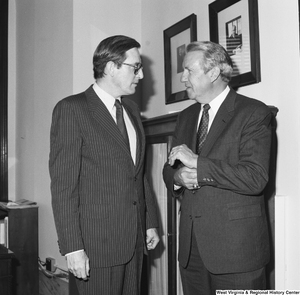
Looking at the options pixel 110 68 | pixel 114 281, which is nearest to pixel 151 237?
pixel 114 281

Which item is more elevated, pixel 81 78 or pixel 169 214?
pixel 81 78

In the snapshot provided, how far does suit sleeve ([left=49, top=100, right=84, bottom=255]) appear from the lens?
1.87m

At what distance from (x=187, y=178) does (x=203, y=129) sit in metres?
0.30

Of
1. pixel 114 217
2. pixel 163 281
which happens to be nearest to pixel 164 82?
pixel 163 281

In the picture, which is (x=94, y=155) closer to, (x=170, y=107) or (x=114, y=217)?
(x=114, y=217)

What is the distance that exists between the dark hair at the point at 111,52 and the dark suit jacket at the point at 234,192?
1.92 feet

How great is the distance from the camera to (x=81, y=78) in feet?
11.8

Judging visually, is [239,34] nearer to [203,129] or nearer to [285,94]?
[285,94]

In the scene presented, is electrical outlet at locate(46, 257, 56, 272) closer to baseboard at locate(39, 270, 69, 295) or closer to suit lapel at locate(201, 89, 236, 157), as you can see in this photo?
baseboard at locate(39, 270, 69, 295)

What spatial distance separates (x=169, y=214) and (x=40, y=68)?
2.18 metres

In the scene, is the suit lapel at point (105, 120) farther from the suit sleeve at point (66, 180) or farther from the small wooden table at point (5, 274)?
the small wooden table at point (5, 274)

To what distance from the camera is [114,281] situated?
196 centimetres

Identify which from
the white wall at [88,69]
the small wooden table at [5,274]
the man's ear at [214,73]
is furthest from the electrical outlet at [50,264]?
the man's ear at [214,73]

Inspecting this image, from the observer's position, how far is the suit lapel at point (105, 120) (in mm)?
2033
